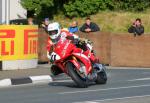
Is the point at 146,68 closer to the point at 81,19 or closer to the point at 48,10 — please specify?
the point at 81,19

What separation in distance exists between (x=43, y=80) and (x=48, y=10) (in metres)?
20.0

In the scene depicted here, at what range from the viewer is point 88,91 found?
16.3 m

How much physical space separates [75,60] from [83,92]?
42.8 inches

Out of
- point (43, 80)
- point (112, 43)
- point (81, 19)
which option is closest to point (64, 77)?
point (43, 80)

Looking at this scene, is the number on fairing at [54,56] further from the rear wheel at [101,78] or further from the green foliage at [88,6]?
the green foliage at [88,6]

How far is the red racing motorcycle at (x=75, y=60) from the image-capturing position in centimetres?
1677

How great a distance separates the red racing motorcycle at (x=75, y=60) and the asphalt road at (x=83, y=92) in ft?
0.99

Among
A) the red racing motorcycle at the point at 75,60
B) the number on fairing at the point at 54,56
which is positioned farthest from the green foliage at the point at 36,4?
the number on fairing at the point at 54,56

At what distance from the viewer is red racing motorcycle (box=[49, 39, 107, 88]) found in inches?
660

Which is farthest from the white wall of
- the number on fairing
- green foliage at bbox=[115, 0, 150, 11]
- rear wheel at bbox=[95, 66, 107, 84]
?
the number on fairing

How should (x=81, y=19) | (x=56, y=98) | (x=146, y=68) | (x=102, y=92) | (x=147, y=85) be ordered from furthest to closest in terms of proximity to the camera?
(x=81, y=19), (x=146, y=68), (x=147, y=85), (x=102, y=92), (x=56, y=98)

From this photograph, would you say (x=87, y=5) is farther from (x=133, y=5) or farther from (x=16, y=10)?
(x=16, y=10)

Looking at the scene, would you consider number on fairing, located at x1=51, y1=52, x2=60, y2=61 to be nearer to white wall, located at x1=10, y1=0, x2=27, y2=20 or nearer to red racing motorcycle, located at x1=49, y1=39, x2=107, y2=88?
red racing motorcycle, located at x1=49, y1=39, x2=107, y2=88

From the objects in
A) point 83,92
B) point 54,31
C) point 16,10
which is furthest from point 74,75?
point 16,10
